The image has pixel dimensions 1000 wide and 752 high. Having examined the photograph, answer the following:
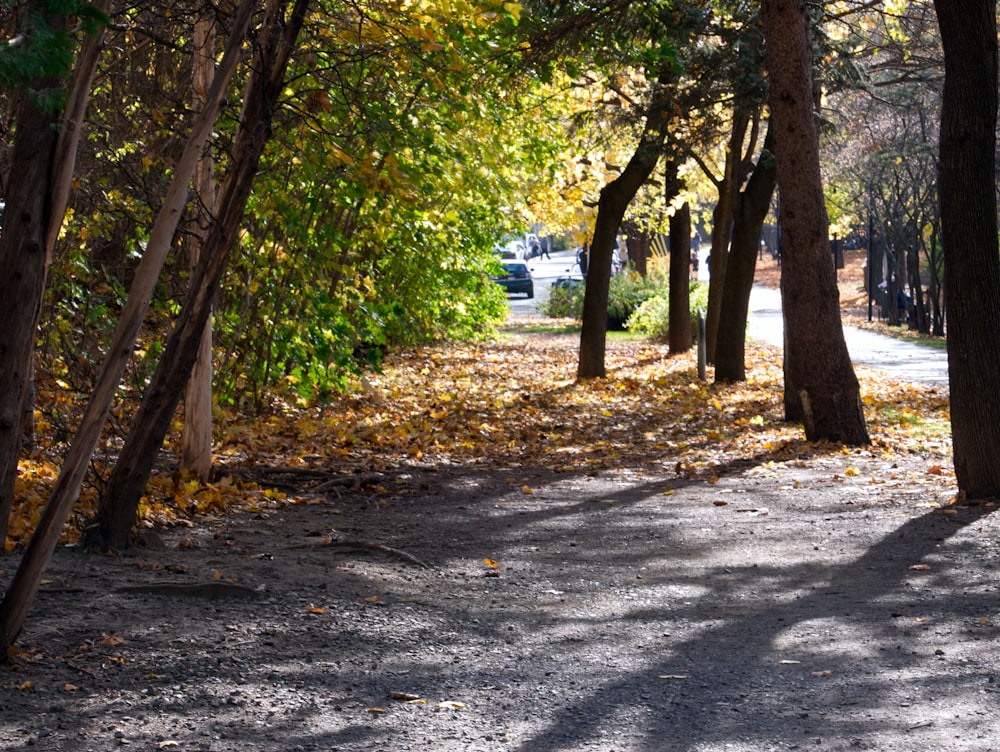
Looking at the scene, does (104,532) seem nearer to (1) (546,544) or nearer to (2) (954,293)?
(1) (546,544)

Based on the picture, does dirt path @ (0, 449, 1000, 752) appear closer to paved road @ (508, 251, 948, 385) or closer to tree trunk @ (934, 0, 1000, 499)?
tree trunk @ (934, 0, 1000, 499)

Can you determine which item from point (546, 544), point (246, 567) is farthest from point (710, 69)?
point (246, 567)

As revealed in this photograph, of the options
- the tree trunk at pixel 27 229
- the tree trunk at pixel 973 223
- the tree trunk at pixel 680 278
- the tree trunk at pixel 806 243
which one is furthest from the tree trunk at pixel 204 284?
the tree trunk at pixel 680 278

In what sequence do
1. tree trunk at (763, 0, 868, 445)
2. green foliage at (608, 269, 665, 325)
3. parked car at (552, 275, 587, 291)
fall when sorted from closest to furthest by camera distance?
tree trunk at (763, 0, 868, 445), green foliage at (608, 269, 665, 325), parked car at (552, 275, 587, 291)

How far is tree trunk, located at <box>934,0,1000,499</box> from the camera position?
870cm

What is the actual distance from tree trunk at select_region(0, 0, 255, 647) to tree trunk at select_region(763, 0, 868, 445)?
8148mm

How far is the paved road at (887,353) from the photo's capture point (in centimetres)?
2162

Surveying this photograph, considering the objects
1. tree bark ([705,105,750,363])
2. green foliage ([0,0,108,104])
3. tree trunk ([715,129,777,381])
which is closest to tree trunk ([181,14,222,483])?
green foliage ([0,0,108,104])

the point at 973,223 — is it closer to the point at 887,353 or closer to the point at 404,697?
the point at 404,697

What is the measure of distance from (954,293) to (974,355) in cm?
48

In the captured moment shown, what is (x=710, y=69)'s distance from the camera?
16.8m

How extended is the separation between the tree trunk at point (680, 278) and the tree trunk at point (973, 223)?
15910 millimetres

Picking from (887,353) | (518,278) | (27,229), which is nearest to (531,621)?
(27,229)

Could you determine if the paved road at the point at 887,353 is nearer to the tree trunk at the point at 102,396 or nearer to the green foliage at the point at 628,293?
the green foliage at the point at 628,293
